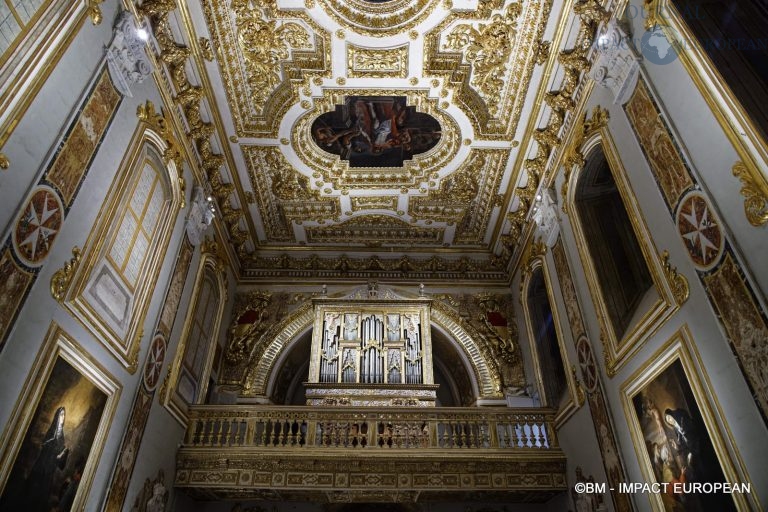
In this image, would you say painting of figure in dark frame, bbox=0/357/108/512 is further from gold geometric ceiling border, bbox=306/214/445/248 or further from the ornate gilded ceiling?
gold geometric ceiling border, bbox=306/214/445/248

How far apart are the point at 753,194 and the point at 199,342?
1009cm

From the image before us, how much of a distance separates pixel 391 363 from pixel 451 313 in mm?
2605

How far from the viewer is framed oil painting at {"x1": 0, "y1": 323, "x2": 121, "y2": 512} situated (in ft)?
16.6

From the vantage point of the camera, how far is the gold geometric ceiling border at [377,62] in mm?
9453

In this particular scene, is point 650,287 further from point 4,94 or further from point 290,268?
point 290,268

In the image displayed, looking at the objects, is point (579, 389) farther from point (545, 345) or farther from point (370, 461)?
point (370, 461)

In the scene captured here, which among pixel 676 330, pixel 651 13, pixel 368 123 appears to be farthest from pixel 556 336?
pixel 651 13

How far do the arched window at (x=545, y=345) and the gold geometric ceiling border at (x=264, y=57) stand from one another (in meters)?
6.70

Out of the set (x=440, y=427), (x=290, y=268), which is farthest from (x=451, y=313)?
(x=290, y=268)

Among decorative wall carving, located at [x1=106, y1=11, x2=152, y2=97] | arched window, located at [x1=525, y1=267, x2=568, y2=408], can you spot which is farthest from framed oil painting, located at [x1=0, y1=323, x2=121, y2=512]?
arched window, located at [x1=525, y1=267, x2=568, y2=408]

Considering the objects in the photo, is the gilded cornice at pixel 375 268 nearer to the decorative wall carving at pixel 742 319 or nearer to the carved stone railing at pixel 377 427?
the carved stone railing at pixel 377 427

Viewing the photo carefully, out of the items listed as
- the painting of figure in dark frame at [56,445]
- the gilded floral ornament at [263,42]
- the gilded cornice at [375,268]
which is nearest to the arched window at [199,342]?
the gilded cornice at [375,268]

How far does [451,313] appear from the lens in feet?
42.9

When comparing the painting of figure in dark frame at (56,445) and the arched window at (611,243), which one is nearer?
the painting of figure in dark frame at (56,445)
